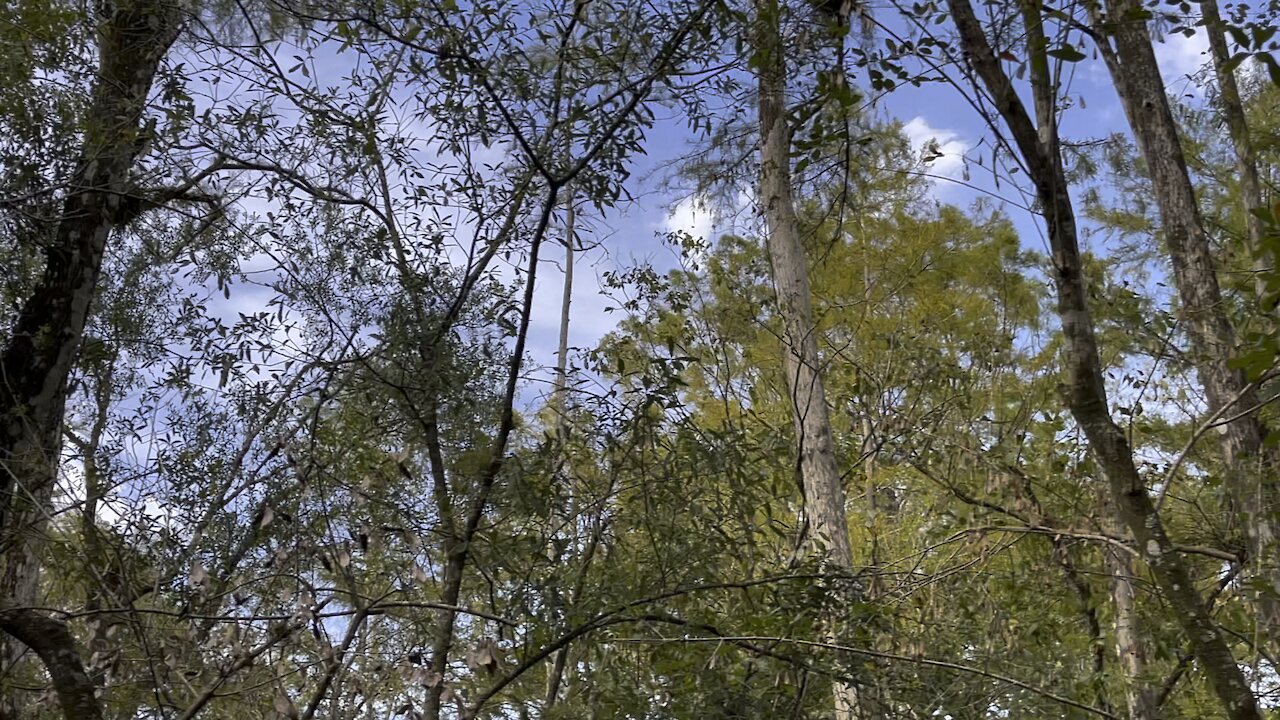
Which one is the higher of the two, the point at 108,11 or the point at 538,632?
the point at 108,11

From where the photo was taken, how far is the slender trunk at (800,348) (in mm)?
4809

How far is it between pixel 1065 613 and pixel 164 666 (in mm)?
4218

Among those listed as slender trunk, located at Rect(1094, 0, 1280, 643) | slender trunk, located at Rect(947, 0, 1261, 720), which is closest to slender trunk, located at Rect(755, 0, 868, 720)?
slender trunk, located at Rect(1094, 0, 1280, 643)

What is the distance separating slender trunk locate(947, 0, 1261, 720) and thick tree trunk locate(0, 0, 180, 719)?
319cm

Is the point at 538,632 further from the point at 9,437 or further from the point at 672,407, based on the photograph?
the point at 9,437

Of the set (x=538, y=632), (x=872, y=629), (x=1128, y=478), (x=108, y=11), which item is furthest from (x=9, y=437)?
(x=1128, y=478)

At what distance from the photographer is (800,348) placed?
5301 millimetres

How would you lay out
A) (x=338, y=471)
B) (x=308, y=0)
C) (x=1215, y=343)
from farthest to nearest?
(x=1215, y=343)
(x=308, y=0)
(x=338, y=471)

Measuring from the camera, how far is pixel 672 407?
3.02 meters

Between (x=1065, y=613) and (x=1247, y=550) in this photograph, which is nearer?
(x=1247, y=550)

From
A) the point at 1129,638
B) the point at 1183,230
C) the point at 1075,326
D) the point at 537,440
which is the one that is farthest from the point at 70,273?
the point at 1129,638

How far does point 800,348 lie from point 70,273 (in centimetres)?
372

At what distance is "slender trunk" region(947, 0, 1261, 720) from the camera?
2.03 meters

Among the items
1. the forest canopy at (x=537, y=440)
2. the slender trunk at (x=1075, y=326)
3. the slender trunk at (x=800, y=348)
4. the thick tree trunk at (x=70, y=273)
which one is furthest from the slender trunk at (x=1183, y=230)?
the thick tree trunk at (x=70, y=273)
